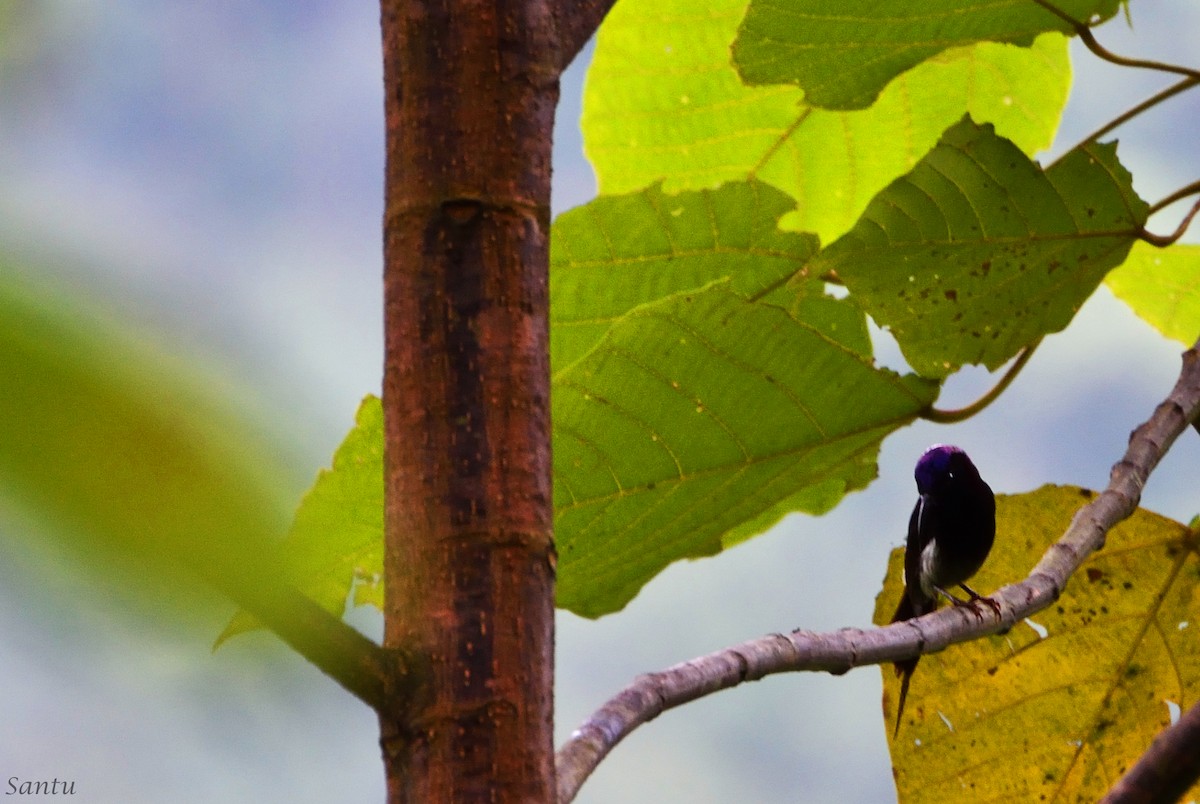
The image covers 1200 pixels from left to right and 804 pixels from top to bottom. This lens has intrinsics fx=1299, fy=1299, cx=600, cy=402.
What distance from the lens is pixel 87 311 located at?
0.12 m

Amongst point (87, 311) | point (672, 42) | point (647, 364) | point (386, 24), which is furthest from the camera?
point (672, 42)

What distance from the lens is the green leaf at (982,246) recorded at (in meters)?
1.01

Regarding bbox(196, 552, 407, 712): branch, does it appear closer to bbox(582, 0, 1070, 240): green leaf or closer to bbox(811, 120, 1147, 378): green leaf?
bbox(811, 120, 1147, 378): green leaf

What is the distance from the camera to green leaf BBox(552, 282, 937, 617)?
0.96m

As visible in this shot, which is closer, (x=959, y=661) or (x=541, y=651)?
(x=541, y=651)

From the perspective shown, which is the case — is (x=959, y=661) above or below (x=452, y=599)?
above

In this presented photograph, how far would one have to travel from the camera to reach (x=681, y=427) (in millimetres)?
988

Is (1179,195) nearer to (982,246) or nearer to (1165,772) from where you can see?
(982,246)

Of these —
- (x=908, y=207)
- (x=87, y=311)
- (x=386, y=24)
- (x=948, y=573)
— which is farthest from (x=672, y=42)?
(x=87, y=311)

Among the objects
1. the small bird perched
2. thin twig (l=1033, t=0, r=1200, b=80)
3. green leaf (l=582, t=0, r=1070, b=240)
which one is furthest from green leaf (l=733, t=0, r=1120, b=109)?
the small bird perched

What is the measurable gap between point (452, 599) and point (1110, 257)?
2.55ft

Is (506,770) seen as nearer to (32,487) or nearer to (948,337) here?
(32,487)

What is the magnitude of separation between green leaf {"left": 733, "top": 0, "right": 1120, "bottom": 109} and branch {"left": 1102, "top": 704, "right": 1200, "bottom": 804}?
676mm

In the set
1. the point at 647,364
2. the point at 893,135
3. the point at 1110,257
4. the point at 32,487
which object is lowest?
the point at 32,487
